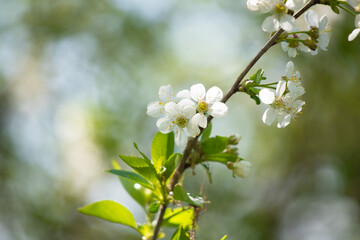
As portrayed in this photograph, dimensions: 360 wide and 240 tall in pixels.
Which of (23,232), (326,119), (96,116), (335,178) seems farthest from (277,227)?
(23,232)

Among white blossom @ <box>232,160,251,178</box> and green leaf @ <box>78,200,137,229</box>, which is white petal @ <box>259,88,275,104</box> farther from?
green leaf @ <box>78,200,137,229</box>

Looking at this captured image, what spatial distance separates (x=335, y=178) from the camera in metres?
4.12

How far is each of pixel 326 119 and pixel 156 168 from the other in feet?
12.7

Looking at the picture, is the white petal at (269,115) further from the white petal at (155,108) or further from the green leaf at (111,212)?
the green leaf at (111,212)

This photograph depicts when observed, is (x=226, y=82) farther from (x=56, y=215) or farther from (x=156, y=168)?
(x=156, y=168)

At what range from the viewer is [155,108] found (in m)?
0.81

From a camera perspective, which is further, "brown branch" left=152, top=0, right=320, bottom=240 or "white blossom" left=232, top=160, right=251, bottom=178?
"white blossom" left=232, top=160, right=251, bottom=178

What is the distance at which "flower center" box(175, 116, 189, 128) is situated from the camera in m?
0.71

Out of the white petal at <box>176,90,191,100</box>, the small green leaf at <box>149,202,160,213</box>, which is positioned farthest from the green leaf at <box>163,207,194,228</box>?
the white petal at <box>176,90,191,100</box>

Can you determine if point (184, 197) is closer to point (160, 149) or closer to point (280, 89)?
point (160, 149)

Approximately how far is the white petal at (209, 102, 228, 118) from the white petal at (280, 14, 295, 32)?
18 centimetres

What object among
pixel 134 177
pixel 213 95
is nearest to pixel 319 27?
pixel 213 95

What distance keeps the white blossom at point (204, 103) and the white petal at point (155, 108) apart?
59 millimetres

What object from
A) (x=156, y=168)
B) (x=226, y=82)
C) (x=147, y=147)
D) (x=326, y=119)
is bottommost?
(x=156, y=168)
